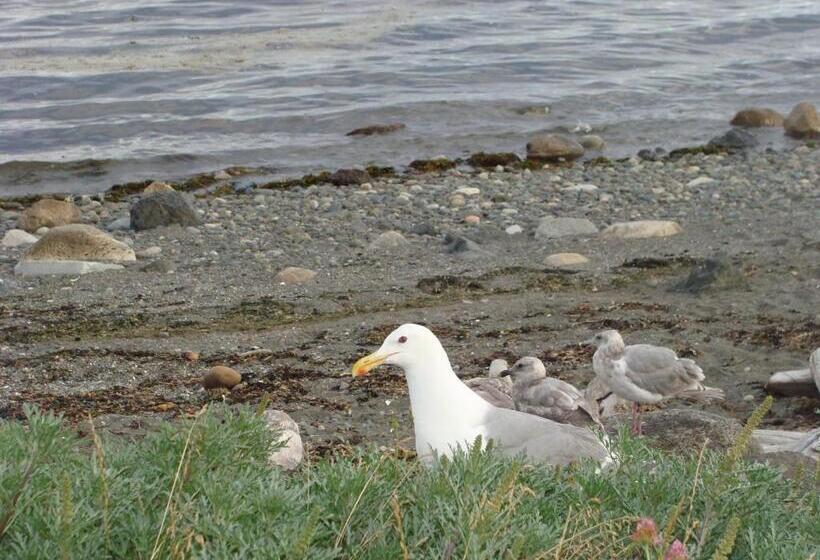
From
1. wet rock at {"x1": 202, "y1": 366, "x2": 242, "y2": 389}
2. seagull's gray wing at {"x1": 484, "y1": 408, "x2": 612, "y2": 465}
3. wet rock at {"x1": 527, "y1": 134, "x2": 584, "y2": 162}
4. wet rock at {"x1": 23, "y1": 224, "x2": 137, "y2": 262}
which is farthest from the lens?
wet rock at {"x1": 527, "y1": 134, "x2": 584, "y2": 162}

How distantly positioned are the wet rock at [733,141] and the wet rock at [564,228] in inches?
236

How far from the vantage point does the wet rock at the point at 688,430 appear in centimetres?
619

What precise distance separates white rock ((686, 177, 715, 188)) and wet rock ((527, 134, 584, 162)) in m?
2.94

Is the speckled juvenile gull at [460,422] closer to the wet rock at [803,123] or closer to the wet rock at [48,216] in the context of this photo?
the wet rock at [48,216]

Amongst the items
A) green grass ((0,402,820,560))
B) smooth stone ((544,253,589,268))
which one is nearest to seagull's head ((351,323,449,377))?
green grass ((0,402,820,560))

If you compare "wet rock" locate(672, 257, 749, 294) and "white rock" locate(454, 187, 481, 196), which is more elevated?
"wet rock" locate(672, 257, 749, 294)

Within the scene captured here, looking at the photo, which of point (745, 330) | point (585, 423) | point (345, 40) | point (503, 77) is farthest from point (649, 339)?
point (345, 40)

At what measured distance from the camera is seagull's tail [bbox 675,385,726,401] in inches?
290

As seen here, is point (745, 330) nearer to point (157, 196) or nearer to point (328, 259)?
point (328, 259)

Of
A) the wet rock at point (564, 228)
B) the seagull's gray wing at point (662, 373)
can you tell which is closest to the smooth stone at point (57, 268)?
the wet rock at point (564, 228)

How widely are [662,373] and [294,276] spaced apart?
4242mm

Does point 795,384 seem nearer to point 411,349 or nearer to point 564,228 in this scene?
point 411,349

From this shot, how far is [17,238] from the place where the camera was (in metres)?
12.9

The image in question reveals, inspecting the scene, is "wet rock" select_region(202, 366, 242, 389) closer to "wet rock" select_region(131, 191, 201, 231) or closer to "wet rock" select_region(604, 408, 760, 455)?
"wet rock" select_region(604, 408, 760, 455)
